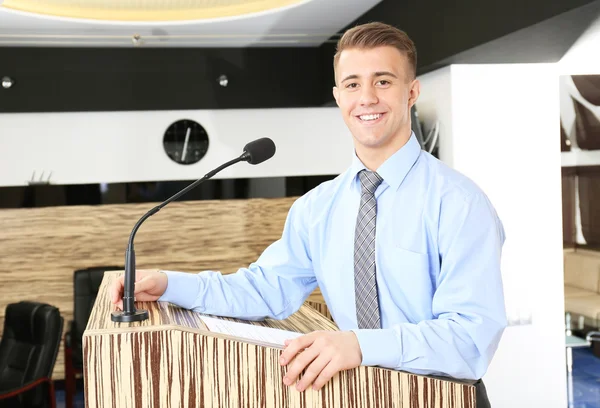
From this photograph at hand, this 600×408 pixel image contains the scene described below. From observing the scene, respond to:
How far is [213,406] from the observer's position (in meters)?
1.20

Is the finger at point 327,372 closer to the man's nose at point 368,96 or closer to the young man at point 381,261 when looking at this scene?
the young man at point 381,261

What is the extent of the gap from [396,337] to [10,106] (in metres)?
5.48

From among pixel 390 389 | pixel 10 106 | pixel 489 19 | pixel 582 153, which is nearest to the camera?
pixel 390 389

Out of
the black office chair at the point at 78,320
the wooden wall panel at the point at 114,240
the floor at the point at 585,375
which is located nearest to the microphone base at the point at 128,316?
the floor at the point at 585,375

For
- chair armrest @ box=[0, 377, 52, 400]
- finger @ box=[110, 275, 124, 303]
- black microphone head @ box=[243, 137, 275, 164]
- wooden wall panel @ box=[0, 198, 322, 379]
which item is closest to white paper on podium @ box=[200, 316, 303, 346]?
finger @ box=[110, 275, 124, 303]

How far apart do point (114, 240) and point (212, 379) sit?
17.0ft

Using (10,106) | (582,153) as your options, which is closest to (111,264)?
(10,106)

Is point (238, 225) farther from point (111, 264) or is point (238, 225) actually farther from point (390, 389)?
point (390, 389)

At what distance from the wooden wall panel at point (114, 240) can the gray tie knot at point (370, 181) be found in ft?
15.4

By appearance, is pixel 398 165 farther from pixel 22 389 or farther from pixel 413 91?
pixel 22 389

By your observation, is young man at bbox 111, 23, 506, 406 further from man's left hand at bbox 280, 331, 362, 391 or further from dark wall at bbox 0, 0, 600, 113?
dark wall at bbox 0, 0, 600, 113

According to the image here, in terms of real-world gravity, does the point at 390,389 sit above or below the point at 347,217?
below

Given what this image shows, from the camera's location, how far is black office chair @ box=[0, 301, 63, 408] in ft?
14.1

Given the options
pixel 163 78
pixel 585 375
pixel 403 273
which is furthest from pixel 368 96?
pixel 163 78
